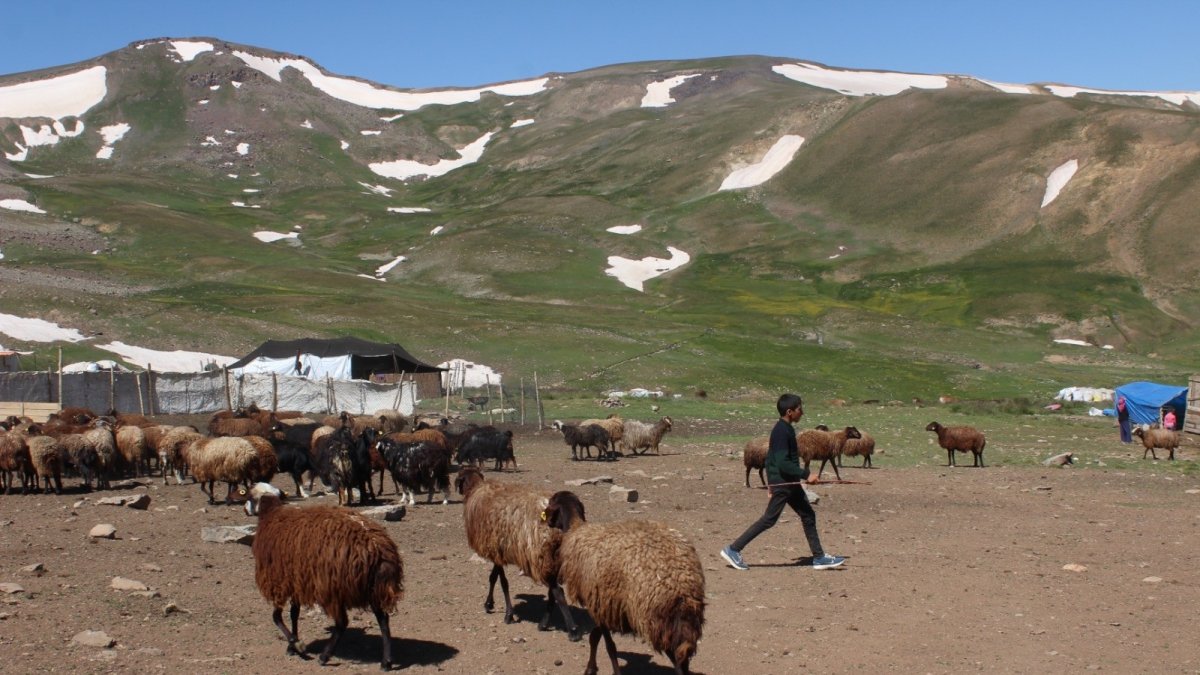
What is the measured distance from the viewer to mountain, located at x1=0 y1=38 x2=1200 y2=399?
65.1 meters

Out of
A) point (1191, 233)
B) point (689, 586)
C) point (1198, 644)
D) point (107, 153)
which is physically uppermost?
point (107, 153)

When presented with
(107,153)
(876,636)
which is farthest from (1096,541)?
(107,153)

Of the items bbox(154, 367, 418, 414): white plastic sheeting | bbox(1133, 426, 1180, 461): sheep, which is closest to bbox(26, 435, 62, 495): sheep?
bbox(154, 367, 418, 414): white plastic sheeting

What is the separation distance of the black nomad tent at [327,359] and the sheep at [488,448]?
2708 cm

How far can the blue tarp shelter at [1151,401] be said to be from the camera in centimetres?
3875

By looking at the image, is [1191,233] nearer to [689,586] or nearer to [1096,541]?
[1096,541]

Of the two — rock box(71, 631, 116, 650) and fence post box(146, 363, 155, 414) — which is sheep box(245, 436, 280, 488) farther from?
fence post box(146, 363, 155, 414)

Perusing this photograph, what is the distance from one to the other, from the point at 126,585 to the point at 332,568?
3693 mm

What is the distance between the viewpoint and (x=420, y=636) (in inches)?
445

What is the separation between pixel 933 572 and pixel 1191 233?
102142 mm

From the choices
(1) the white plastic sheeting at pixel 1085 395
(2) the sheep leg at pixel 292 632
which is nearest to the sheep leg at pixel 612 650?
(2) the sheep leg at pixel 292 632

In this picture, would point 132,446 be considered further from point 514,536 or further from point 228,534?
point 514,536

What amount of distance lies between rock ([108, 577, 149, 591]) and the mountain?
43553 millimetres

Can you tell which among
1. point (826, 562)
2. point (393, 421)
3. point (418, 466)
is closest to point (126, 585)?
point (418, 466)
